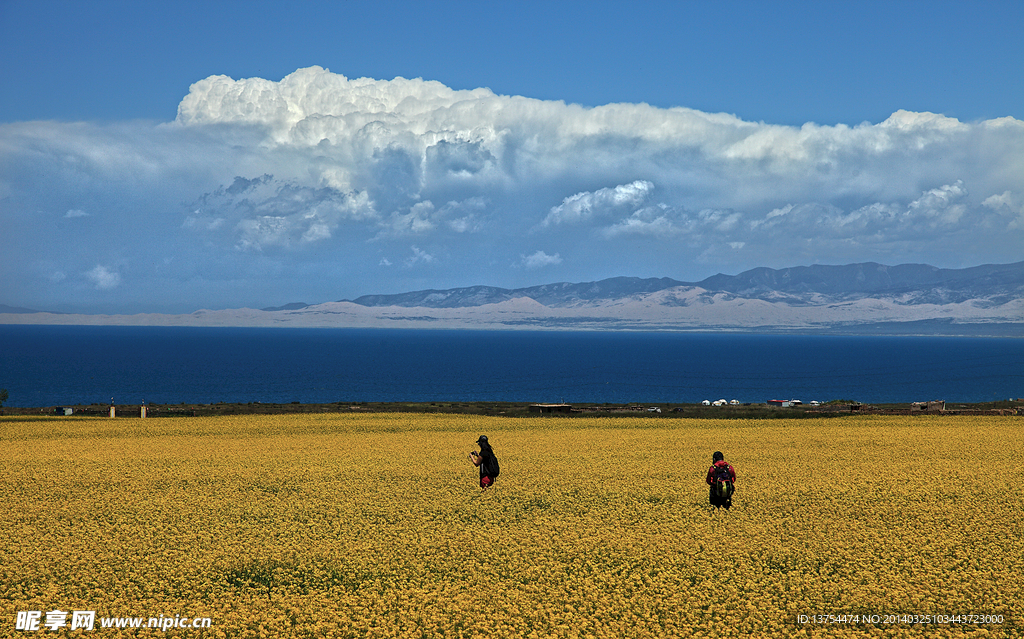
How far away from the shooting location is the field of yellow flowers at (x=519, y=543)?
12688 mm

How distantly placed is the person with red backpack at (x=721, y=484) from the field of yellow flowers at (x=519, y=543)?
594 mm

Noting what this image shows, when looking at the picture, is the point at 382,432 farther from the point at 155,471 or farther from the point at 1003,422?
the point at 1003,422

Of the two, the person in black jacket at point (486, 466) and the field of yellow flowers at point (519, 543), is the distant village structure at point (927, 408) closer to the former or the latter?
the field of yellow flowers at point (519, 543)

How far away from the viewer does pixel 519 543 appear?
16.6m

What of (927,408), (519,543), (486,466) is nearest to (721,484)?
(519,543)

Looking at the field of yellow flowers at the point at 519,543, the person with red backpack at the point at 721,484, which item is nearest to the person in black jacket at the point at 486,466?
Result: the field of yellow flowers at the point at 519,543

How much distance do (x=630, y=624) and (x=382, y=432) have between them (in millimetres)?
29555

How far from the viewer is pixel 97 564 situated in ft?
49.9

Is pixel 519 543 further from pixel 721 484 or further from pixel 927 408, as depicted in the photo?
pixel 927 408

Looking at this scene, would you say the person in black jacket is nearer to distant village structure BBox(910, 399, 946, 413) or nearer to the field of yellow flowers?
the field of yellow flowers

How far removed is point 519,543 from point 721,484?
616 cm

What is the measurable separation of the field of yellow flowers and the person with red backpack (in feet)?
1.95

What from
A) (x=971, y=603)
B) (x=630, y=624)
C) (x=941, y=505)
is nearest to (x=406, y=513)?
(x=630, y=624)

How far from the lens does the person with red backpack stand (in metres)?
19.3
